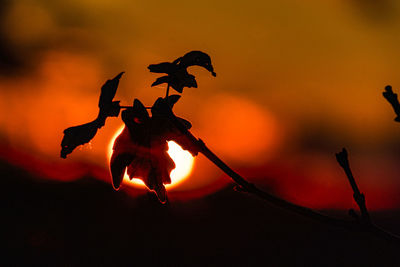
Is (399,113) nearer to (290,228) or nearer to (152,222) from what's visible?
(152,222)

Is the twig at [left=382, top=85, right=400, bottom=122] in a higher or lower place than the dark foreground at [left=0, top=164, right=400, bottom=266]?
lower

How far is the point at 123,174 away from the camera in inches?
47.8

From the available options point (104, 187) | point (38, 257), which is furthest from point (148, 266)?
point (104, 187)

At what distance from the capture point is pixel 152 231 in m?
13.7

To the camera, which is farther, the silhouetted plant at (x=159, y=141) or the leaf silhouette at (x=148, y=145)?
the leaf silhouette at (x=148, y=145)

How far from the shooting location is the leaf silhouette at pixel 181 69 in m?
1.17

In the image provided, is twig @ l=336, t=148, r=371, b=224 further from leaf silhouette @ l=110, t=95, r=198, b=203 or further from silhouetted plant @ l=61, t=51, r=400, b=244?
leaf silhouette @ l=110, t=95, r=198, b=203

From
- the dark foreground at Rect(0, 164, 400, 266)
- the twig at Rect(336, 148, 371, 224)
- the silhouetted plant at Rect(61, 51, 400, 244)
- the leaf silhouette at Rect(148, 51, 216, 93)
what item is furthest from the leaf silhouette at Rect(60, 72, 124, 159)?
the dark foreground at Rect(0, 164, 400, 266)

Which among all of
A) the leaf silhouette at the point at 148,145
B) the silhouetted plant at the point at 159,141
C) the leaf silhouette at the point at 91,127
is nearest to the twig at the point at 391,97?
the silhouetted plant at the point at 159,141

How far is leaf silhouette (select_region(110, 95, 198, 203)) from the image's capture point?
1051 mm

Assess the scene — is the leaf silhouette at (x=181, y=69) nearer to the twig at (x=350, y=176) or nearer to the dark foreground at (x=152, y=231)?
the twig at (x=350, y=176)

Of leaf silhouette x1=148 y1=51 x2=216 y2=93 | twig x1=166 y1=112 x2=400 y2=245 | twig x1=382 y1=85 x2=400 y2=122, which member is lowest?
twig x1=166 y1=112 x2=400 y2=245

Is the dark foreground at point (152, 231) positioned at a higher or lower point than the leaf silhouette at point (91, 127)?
higher

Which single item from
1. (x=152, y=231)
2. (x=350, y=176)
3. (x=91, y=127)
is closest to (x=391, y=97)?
(x=350, y=176)
